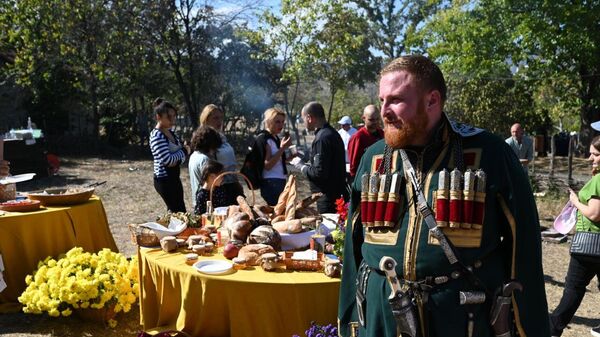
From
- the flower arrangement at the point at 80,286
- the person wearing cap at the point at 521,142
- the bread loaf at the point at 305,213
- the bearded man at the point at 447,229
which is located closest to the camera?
the bearded man at the point at 447,229

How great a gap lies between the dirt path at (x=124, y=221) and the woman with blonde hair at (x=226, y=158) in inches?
53.0

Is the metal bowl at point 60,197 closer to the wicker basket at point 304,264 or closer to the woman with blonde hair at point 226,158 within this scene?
the woman with blonde hair at point 226,158

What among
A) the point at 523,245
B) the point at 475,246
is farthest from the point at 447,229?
the point at 523,245

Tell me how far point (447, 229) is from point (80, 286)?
330 cm

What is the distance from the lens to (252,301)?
9.68 feet

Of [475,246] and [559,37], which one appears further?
[559,37]

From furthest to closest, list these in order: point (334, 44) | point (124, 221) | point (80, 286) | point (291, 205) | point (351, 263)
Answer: point (334, 44), point (124, 221), point (80, 286), point (291, 205), point (351, 263)

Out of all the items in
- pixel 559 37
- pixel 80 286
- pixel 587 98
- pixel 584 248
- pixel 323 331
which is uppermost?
pixel 559 37

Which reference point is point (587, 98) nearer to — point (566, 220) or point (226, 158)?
point (566, 220)

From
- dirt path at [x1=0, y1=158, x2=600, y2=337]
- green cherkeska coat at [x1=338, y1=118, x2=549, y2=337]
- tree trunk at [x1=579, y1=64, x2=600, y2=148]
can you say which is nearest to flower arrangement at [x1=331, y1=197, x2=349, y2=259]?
green cherkeska coat at [x1=338, y1=118, x2=549, y2=337]

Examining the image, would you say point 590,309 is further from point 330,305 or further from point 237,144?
point 237,144

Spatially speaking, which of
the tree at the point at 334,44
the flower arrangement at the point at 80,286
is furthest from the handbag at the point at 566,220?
the tree at the point at 334,44

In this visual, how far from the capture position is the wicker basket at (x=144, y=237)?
3588 millimetres

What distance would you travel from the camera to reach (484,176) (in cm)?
189
